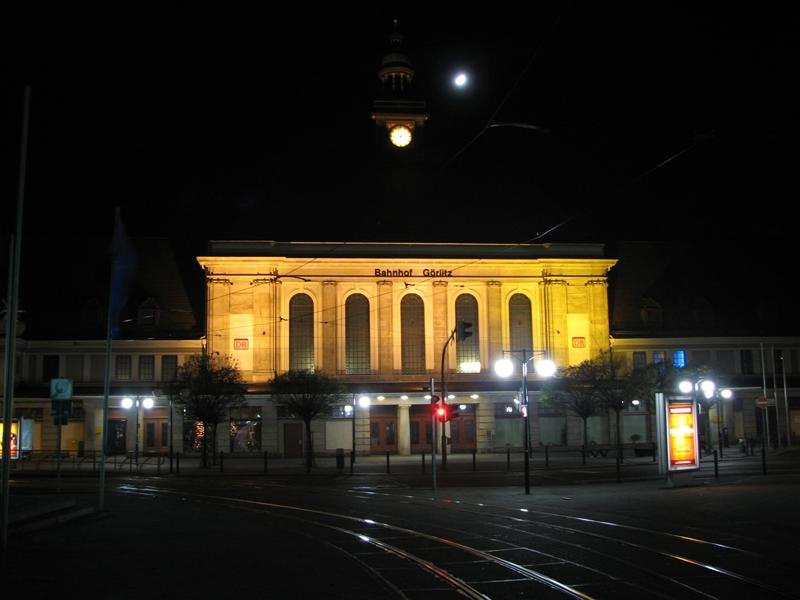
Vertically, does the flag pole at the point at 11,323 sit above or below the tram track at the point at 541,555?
above

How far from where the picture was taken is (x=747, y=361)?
58156 millimetres

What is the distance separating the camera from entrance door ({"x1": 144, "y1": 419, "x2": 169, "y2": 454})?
5409 centimetres

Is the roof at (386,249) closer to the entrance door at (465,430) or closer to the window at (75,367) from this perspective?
the entrance door at (465,430)

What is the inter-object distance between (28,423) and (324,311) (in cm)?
1931

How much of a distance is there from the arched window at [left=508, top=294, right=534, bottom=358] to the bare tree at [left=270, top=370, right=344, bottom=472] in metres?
15.5

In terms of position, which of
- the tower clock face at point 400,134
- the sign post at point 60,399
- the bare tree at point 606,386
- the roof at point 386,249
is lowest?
the sign post at point 60,399

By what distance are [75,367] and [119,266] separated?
121 feet

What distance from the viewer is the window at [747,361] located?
5797 centimetres

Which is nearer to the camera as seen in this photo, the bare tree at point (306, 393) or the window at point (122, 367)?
the bare tree at point (306, 393)

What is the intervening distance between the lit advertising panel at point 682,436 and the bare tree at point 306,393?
2138 centimetres

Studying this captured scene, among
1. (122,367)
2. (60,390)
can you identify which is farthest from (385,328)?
(60,390)

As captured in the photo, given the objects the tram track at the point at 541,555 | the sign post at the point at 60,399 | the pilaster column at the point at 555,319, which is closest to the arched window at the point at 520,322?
the pilaster column at the point at 555,319

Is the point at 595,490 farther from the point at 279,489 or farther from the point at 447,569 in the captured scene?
the point at 447,569

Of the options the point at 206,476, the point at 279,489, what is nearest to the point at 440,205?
the point at 206,476
